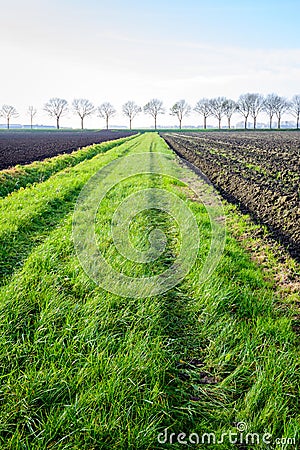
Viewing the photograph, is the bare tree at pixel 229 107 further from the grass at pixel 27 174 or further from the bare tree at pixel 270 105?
the grass at pixel 27 174

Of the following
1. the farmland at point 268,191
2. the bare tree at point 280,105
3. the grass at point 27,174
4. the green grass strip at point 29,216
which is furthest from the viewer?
the bare tree at point 280,105

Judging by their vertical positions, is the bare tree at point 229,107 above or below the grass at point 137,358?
above

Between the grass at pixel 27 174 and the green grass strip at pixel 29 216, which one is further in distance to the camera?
the grass at pixel 27 174

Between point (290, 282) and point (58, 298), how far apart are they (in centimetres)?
323

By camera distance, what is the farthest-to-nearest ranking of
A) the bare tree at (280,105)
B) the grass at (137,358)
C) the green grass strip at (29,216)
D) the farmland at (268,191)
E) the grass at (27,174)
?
the bare tree at (280,105) → the grass at (27,174) → the farmland at (268,191) → the green grass strip at (29,216) → the grass at (137,358)

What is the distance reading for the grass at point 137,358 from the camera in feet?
8.20

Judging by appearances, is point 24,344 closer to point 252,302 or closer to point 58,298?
point 58,298

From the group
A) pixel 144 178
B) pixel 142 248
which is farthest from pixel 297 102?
pixel 142 248

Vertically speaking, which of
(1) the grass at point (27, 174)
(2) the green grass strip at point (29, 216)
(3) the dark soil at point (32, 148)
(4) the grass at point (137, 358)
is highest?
(3) the dark soil at point (32, 148)

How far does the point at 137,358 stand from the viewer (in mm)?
3098

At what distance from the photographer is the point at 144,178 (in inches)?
508

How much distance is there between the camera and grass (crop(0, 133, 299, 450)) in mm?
2500

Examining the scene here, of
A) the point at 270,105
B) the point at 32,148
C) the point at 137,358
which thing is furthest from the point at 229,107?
the point at 137,358

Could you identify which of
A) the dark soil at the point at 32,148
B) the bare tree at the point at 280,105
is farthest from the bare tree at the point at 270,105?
the dark soil at the point at 32,148
